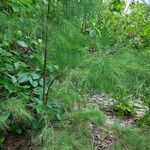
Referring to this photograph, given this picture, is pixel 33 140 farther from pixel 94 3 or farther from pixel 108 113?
pixel 94 3

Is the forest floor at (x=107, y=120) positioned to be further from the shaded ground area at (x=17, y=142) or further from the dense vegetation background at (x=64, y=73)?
the shaded ground area at (x=17, y=142)

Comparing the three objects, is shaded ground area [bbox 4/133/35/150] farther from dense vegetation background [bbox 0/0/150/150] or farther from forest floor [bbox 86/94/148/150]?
forest floor [bbox 86/94/148/150]

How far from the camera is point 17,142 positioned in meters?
2.81

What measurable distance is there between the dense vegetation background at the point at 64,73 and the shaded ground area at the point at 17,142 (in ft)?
0.11

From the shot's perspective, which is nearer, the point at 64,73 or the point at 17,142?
the point at 64,73

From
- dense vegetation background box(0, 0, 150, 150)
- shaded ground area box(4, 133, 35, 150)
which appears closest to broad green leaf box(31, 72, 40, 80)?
dense vegetation background box(0, 0, 150, 150)

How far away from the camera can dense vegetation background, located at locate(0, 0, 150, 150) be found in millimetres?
2166

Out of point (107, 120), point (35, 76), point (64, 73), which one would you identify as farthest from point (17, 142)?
point (64, 73)

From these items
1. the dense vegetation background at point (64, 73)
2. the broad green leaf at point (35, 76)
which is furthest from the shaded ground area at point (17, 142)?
the broad green leaf at point (35, 76)

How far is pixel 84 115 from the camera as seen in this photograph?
8.30 feet

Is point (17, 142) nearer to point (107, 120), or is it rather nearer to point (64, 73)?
point (107, 120)

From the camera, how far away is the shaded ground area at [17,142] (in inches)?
108

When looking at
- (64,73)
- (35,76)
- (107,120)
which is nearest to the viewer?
(64,73)

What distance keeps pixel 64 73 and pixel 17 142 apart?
76 centimetres
